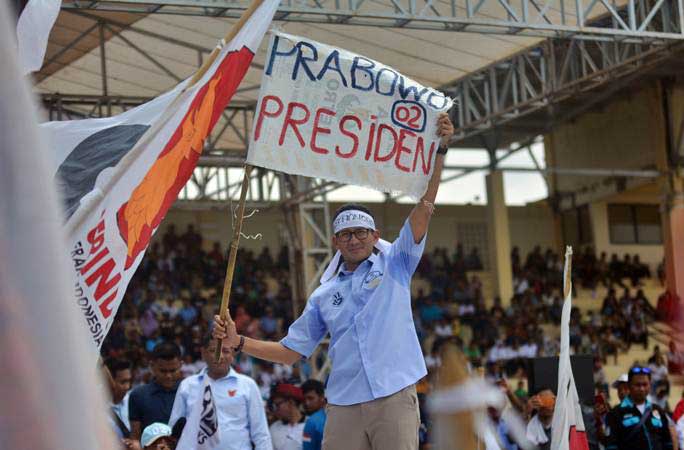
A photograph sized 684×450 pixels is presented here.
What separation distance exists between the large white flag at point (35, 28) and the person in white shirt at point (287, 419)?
544 cm

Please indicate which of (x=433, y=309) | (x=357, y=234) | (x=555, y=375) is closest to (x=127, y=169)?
(x=357, y=234)

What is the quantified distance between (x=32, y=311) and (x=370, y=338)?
4.41 metres

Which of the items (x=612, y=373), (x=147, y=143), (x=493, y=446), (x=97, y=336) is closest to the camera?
(x=97, y=336)

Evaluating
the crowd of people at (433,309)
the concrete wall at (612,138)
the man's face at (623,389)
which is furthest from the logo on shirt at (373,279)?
the concrete wall at (612,138)

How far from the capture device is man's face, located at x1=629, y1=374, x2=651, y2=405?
33.9ft

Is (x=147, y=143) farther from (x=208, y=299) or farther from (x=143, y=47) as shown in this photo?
(x=208, y=299)

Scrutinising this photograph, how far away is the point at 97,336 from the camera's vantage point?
4805 mm

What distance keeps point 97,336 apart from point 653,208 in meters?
32.7

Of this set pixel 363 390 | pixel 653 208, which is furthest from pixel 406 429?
pixel 653 208

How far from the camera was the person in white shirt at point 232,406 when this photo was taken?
24.7 ft

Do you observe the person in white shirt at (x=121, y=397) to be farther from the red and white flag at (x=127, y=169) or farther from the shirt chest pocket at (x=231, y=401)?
the red and white flag at (x=127, y=169)

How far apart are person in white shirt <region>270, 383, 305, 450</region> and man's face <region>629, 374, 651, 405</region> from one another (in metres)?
2.77

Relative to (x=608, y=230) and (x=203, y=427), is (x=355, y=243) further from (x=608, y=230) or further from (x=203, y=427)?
(x=608, y=230)

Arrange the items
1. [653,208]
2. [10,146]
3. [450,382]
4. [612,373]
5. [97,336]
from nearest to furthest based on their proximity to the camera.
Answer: [10,146], [450,382], [97,336], [612,373], [653,208]
